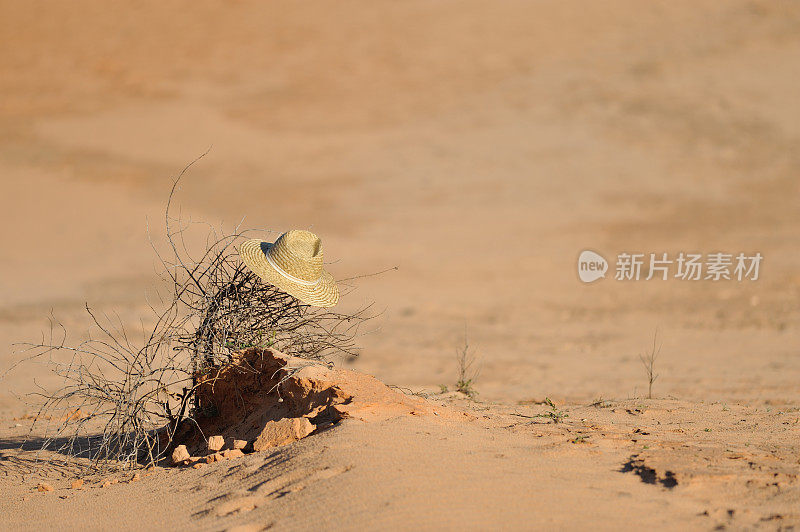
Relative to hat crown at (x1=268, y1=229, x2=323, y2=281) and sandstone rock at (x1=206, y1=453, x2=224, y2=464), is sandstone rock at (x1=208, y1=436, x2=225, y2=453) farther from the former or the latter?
hat crown at (x1=268, y1=229, x2=323, y2=281)

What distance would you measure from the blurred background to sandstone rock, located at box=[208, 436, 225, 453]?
131 inches

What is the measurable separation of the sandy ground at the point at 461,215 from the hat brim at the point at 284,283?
34.8 inches

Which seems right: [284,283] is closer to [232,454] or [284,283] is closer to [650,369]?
[232,454]

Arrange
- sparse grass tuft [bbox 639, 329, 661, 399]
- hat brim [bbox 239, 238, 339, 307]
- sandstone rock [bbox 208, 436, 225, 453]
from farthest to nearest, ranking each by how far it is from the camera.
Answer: sparse grass tuft [bbox 639, 329, 661, 399] < hat brim [bbox 239, 238, 339, 307] < sandstone rock [bbox 208, 436, 225, 453]

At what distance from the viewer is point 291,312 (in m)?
5.62

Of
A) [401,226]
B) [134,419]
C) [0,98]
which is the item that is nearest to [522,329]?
[401,226]

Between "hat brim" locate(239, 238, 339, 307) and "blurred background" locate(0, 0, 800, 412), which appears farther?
"blurred background" locate(0, 0, 800, 412)

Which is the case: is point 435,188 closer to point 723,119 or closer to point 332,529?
point 723,119

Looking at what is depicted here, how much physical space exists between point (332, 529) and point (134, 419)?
7.34 ft

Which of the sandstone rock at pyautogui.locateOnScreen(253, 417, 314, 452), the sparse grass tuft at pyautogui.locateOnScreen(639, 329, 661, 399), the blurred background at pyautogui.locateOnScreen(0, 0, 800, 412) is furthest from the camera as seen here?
the blurred background at pyautogui.locateOnScreen(0, 0, 800, 412)

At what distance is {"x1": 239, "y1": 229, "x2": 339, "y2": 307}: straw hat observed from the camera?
5102mm

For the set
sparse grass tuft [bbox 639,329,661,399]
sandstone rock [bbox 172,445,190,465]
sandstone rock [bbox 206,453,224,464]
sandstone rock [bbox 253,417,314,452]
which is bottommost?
sandstone rock [bbox 172,445,190,465]

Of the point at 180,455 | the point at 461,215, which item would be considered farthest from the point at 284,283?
the point at 461,215

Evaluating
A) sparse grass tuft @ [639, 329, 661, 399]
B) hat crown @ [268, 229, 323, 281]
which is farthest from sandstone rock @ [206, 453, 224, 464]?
sparse grass tuft @ [639, 329, 661, 399]
